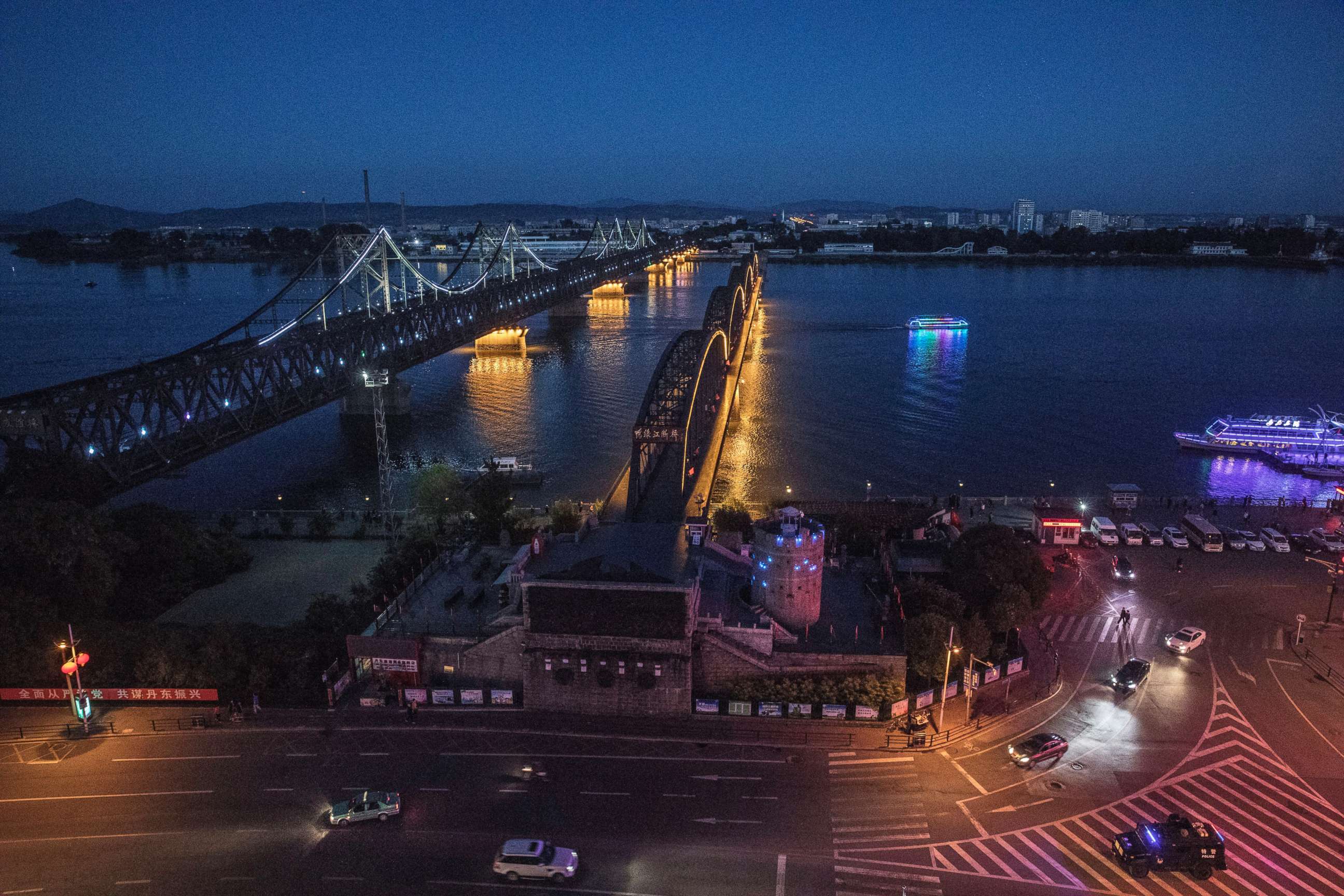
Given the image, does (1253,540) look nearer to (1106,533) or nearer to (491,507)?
(1106,533)

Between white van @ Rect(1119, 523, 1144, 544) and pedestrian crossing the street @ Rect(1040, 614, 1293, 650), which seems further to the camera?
white van @ Rect(1119, 523, 1144, 544)

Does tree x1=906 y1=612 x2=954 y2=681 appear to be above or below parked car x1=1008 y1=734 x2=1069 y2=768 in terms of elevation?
above

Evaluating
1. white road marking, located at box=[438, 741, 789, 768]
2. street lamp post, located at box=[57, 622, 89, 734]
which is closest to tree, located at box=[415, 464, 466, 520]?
street lamp post, located at box=[57, 622, 89, 734]

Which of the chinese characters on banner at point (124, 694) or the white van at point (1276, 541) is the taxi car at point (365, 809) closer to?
the chinese characters on banner at point (124, 694)

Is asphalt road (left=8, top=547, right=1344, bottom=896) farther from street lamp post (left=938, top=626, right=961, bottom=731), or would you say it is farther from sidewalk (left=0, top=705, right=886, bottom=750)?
street lamp post (left=938, top=626, right=961, bottom=731)

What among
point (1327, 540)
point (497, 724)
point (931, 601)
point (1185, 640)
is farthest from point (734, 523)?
point (1327, 540)

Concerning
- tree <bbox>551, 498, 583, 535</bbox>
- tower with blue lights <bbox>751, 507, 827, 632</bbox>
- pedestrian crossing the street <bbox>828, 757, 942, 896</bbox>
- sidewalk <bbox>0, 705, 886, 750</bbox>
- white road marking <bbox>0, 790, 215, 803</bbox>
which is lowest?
white road marking <bbox>0, 790, 215, 803</bbox>

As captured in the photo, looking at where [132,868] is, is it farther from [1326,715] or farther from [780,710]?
[1326,715]
